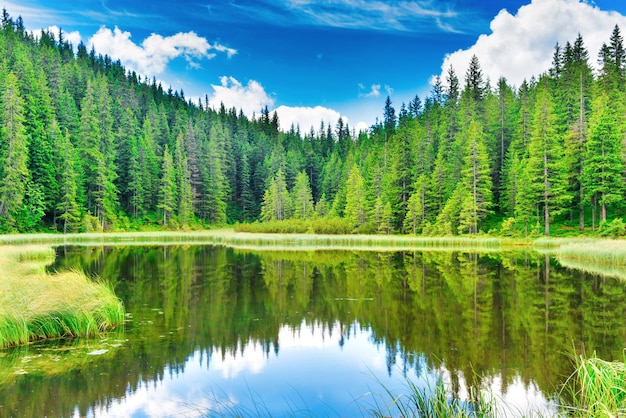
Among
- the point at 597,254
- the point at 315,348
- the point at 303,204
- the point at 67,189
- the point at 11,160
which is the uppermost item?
the point at 11,160

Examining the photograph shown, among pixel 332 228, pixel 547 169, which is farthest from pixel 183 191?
pixel 547 169

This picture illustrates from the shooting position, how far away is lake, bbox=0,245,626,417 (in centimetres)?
776

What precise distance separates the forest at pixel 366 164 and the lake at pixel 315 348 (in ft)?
103

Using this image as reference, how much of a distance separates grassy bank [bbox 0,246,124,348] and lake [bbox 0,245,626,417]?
0.55m

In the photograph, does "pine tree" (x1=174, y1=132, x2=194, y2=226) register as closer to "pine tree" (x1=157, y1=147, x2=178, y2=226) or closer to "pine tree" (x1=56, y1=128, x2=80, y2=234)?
"pine tree" (x1=157, y1=147, x2=178, y2=226)

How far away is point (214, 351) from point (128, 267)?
62.7 ft

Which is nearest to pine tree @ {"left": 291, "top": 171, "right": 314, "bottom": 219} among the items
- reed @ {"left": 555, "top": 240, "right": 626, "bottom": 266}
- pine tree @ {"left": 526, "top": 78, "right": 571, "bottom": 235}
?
pine tree @ {"left": 526, "top": 78, "right": 571, "bottom": 235}

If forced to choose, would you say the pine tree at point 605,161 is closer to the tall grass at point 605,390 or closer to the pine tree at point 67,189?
the tall grass at point 605,390

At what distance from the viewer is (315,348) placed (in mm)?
11125

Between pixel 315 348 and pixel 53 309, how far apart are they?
637cm

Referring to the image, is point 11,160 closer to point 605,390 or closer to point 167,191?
point 167,191

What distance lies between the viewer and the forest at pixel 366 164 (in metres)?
51.4

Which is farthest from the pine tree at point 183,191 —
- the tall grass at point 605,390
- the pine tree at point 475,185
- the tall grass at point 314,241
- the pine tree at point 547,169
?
the tall grass at point 605,390

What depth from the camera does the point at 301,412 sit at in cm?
741
